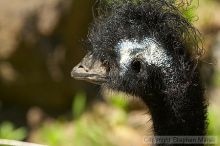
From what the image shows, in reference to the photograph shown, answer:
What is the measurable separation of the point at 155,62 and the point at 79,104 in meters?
2.57

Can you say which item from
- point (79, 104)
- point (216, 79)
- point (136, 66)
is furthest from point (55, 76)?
point (136, 66)

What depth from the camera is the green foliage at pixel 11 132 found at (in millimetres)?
4345

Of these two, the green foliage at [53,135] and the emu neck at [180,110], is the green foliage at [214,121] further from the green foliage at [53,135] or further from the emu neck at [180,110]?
the emu neck at [180,110]

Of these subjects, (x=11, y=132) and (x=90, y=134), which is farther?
Result: (x=11, y=132)

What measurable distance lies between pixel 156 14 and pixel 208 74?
2.18m

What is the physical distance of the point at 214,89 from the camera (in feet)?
15.3

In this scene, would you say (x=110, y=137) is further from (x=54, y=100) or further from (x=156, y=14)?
(x=156, y=14)

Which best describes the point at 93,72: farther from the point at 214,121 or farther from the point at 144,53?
the point at 214,121

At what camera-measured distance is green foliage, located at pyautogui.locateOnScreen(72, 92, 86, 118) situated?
187 inches

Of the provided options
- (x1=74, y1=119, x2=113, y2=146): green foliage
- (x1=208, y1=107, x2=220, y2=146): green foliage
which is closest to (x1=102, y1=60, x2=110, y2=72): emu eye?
(x1=208, y1=107, x2=220, y2=146): green foliage

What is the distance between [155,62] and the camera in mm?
2240

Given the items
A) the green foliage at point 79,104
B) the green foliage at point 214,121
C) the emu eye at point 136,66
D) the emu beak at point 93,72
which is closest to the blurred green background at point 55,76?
the green foliage at point 79,104

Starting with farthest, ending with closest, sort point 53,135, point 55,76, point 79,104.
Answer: point 55,76, point 79,104, point 53,135

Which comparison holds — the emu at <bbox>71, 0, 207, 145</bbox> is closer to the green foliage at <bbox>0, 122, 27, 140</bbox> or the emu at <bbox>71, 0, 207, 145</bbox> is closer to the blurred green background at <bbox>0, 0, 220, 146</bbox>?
the green foliage at <bbox>0, 122, 27, 140</bbox>
